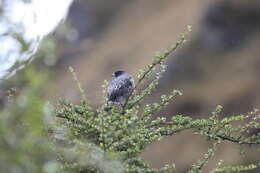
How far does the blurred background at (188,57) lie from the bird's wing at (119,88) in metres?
9.53

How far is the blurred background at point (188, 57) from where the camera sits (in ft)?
70.9

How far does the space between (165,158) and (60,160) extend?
1755 cm

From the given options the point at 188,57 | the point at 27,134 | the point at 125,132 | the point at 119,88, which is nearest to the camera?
the point at 27,134

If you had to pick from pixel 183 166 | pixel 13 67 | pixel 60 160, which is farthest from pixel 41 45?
pixel 183 166

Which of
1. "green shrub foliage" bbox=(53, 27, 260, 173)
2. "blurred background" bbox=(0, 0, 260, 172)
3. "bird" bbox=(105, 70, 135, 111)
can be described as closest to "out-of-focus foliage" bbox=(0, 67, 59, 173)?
"green shrub foliage" bbox=(53, 27, 260, 173)

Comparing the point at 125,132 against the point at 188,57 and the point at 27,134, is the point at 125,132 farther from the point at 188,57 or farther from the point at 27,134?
the point at 188,57

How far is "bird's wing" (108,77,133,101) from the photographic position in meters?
8.19

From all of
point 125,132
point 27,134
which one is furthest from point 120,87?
point 27,134

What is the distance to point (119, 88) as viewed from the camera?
28.6 feet

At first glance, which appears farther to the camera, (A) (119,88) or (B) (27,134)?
(A) (119,88)

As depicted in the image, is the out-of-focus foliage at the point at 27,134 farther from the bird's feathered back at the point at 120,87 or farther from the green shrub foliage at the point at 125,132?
the bird's feathered back at the point at 120,87

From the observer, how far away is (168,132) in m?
5.10

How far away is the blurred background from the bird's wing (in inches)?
375

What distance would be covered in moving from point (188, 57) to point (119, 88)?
14815 mm
